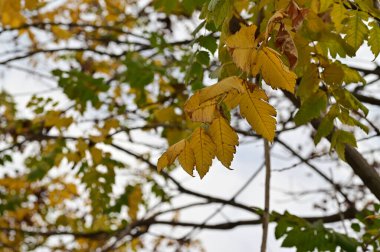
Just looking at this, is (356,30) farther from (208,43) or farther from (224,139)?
(208,43)

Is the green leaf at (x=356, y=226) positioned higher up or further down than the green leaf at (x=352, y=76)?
further down

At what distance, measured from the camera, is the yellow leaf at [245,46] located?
1094 mm

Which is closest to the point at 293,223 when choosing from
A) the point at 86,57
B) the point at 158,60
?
the point at 158,60

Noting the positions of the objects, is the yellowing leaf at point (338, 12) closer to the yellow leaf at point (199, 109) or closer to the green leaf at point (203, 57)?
the yellow leaf at point (199, 109)

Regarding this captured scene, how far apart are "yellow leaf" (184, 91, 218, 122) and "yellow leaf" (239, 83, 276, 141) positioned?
73 mm

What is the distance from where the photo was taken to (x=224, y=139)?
3.80 feet

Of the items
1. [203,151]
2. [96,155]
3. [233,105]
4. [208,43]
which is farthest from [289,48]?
[96,155]

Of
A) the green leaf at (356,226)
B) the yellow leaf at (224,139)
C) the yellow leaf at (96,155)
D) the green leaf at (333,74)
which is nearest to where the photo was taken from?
the yellow leaf at (224,139)

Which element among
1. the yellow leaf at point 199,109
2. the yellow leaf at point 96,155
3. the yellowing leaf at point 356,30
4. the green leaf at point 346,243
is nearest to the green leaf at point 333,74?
the yellowing leaf at point 356,30

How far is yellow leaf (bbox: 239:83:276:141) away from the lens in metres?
1.11

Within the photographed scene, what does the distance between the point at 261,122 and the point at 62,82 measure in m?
2.84

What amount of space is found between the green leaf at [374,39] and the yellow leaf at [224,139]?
56 cm

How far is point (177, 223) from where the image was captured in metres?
3.92

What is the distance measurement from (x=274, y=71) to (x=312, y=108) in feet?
2.17
